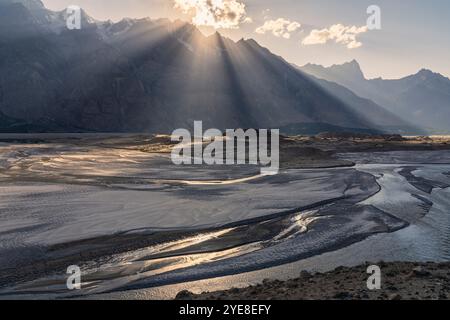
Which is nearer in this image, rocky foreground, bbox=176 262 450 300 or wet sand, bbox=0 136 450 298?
rocky foreground, bbox=176 262 450 300

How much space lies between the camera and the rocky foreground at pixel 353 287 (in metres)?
11.7

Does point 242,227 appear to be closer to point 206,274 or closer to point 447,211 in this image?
point 206,274

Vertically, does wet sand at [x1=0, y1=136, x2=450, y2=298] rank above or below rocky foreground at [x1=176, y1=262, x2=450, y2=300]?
below

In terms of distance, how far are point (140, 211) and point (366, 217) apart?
14218mm

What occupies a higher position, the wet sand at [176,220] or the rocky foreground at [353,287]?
the rocky foreground at [353,287]

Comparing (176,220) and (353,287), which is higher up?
(353,287)

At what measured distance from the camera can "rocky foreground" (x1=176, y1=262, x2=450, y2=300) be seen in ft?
38.5

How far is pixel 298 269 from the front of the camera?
17.0 m

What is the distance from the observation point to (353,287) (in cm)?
1258

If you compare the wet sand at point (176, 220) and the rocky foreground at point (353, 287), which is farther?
the wet sand at point (176, 220)

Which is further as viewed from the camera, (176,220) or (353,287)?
(176,220)
